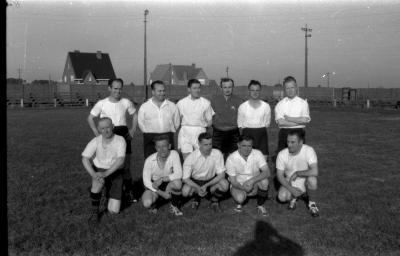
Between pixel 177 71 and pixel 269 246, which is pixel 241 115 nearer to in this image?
pixel 269 246

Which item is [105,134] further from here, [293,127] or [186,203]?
[293,127]

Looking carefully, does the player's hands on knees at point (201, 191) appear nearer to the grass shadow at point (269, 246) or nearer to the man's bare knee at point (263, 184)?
the man's bare knee at point (263, 184)

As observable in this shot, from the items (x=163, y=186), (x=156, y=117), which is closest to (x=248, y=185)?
(x=163, y=186)

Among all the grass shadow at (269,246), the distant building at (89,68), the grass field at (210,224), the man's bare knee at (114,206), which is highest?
the distant building at (89,68)

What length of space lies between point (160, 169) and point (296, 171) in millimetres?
1965

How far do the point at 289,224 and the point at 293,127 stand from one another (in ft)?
6.37

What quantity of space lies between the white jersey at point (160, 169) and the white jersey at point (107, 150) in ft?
1.36

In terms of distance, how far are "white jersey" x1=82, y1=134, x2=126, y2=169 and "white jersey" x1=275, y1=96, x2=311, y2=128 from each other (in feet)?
8.48

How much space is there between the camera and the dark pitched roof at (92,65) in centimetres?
5938

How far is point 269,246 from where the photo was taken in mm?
4172

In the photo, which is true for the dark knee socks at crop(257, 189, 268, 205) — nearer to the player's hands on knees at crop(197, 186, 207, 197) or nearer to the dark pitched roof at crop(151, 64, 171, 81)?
the player's hands on knees at crop(197, 186, 207, 197)

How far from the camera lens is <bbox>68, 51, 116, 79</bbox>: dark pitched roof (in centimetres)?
5938

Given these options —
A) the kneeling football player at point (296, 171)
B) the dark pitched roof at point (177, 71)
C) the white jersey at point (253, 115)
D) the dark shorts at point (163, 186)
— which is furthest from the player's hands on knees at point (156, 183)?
the dark pitched roof at point (177, 71)
